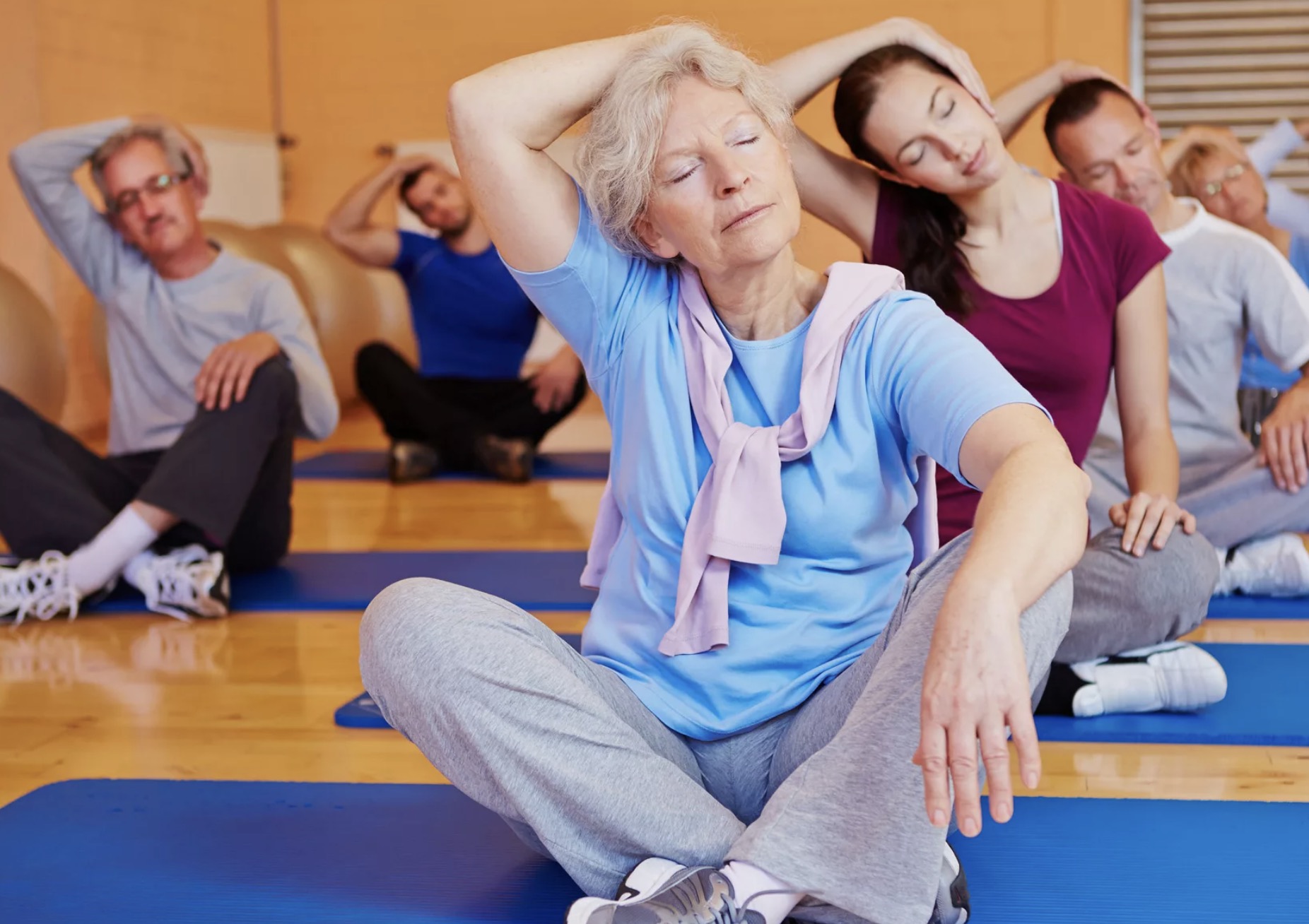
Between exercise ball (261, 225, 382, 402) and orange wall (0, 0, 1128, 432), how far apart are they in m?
0.85

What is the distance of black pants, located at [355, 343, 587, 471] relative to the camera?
471 centimetres

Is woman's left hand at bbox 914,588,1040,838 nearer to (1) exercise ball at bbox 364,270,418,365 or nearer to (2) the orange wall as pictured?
(2) the orange wall

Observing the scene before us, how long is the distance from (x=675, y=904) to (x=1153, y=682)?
1.11 m

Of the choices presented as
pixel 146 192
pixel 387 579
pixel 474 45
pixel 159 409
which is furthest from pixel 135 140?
pixel 474 45

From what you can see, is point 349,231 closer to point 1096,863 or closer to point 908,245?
point 908,245

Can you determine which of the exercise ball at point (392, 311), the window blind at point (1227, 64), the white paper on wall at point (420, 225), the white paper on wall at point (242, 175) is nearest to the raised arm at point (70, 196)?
the exercise ball at point (392, 311)

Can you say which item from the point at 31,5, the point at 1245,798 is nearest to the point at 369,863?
the point at 1245,798

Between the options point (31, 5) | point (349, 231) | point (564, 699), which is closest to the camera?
point (564, 699)

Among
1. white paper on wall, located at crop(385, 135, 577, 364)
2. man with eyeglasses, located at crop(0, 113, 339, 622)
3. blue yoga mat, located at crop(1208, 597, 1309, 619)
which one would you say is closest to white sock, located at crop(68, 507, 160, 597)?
man with eyeglasses, located at crop(0, 113, 339, 622)

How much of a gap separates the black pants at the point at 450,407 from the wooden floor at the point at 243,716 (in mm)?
1178

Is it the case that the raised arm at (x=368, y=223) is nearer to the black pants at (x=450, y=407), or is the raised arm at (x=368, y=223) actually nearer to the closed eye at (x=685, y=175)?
the black pants at (x=450, y=407)

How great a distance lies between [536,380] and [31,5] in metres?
2.41

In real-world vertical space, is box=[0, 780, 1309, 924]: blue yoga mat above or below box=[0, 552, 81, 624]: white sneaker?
above

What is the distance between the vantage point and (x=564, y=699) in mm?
1375
